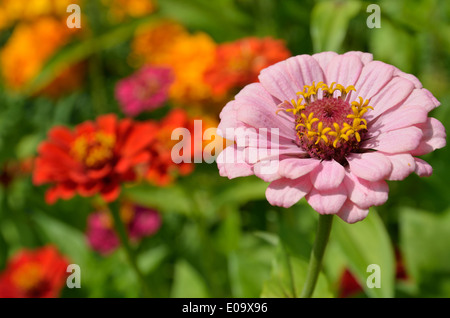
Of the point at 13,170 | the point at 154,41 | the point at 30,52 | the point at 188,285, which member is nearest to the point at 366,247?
the point at 188,285

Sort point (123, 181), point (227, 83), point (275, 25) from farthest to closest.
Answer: point (275, 25) → point (227, 83) → point (123, 181)

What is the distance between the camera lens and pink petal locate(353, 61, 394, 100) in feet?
2.06

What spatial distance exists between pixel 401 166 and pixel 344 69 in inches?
6.7

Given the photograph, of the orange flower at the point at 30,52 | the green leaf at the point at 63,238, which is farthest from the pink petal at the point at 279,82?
the orange flower at the point at 30,52

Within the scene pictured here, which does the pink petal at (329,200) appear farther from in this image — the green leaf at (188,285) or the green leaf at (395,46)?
the green leaf at (395,46)

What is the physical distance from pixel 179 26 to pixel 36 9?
22.7 inches

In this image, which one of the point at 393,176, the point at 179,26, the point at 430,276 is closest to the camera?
the point at 393,176

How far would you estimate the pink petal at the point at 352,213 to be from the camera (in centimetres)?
53

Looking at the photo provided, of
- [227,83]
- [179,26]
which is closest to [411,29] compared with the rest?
[227,83]

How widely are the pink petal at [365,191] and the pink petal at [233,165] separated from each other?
11 cm

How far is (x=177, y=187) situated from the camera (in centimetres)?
129

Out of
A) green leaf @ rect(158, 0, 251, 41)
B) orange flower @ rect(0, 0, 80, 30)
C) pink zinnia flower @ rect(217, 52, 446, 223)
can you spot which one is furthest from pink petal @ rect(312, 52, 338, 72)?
orange flower @ rect(0, 0, 80, 30)
